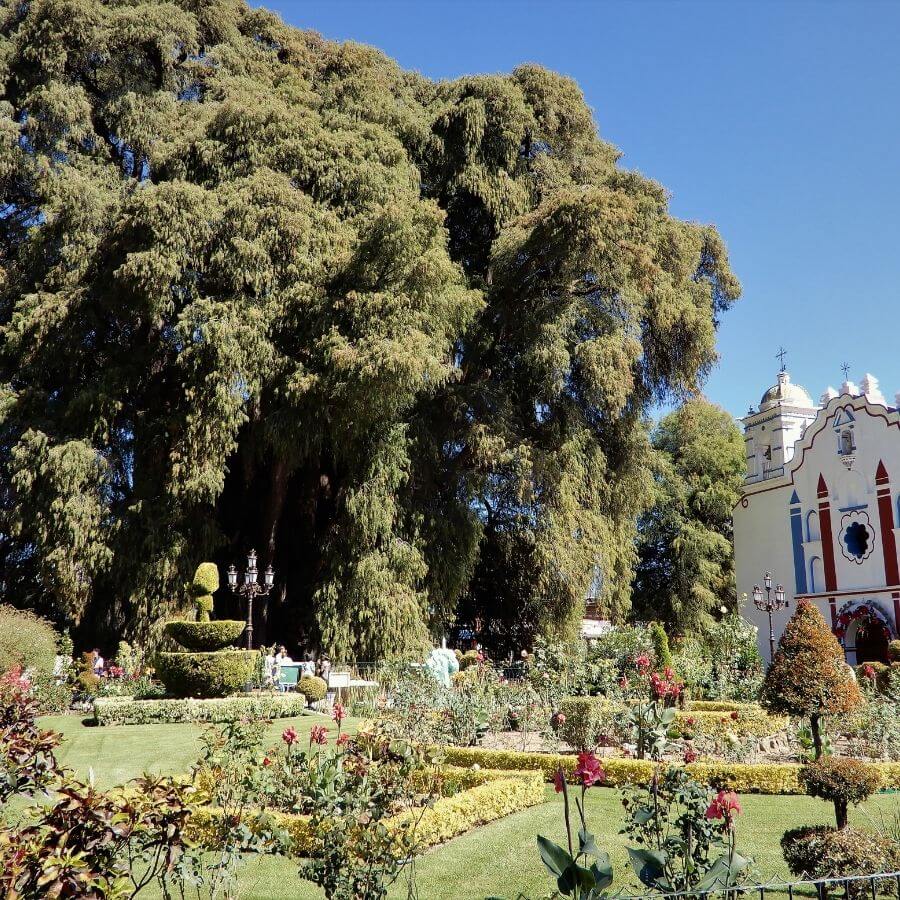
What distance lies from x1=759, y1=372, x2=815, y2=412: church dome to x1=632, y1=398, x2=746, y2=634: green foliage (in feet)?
6.68

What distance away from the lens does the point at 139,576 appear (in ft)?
50.8

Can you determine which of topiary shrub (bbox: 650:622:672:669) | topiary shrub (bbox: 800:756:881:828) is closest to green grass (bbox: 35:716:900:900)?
topiary shrub (bbox: 800:756:881:828)

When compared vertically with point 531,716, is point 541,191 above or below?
above

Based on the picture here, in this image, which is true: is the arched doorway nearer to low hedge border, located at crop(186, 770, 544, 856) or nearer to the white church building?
the white church building

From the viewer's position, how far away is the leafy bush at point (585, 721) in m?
9.71

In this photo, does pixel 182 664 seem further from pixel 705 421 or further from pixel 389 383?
pixel 705 421

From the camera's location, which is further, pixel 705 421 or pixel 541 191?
pixel 705 421

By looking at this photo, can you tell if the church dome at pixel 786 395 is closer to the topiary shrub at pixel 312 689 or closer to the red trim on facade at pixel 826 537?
the red trim on facade at pixel 826 537

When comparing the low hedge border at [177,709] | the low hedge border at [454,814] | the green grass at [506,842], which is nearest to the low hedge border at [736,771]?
the green grass at [506,842]

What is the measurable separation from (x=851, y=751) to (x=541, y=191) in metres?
15.0

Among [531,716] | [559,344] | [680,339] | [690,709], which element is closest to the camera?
[531,716]

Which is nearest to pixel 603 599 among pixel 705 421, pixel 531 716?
pixel 531 716

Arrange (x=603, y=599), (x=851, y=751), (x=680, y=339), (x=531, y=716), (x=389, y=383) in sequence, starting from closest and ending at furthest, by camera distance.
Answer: (x=851, y=751), (x=531, y=716), (x=389, y=383), (x=603, y=599), (x=680, y=339)

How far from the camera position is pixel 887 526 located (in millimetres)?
21656
